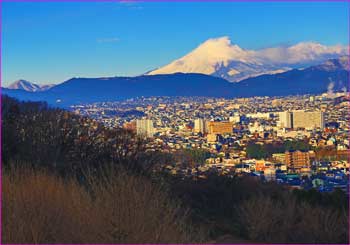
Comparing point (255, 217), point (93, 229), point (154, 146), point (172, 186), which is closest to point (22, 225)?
point (93, 229)

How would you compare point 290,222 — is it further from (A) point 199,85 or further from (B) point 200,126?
(A) point 199,85

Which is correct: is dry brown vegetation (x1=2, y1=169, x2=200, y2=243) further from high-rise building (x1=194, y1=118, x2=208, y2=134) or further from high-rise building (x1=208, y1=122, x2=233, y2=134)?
high-rise building (x1=194, y1=118, x2=208, y2=134)

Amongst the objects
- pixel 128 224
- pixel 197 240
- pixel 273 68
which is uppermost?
pixel 273 68

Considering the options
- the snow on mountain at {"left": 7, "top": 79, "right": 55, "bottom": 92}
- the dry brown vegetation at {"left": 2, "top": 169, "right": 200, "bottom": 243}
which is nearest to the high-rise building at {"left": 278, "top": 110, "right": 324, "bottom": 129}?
the snow on mountain at {"left": 7, "top": 79, "right": 55, "bottom": 92}

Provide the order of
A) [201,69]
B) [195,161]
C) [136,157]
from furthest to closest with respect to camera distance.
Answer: [201,69]
[195,161]
[136,157]

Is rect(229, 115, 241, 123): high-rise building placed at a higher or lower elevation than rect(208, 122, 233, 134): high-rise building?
higher

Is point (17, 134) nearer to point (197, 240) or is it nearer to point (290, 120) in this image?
point (197, 240)

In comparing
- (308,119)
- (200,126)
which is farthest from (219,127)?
(308,119)
